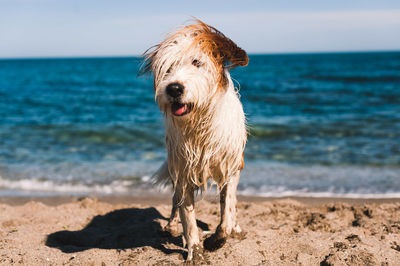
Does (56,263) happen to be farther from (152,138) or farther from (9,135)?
(9,135)

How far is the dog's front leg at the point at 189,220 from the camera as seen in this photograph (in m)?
3.40

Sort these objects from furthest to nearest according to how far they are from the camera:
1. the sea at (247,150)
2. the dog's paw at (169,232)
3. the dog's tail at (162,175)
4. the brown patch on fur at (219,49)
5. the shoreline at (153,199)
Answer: the sea at (247,150), the shoreline at (153,199), the dog's paw at (169,232), the dog's tail at (162,175), the brown patch on fur at (219,49)

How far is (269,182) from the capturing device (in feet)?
21.6

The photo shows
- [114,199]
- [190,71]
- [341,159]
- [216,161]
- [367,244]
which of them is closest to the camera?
[190,71]

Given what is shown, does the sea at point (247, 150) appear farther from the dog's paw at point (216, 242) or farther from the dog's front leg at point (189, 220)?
the dog's paw at point (216, 242)

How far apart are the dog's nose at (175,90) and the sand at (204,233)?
1.57 m

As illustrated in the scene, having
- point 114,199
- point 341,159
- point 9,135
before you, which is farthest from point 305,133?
point 9,135

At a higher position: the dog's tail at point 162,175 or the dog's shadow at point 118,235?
the dog's tail at point 162,175

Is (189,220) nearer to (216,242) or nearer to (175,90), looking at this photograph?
(216,242)

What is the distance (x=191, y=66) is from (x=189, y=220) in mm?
1412

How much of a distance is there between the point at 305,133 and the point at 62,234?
761 centimetres

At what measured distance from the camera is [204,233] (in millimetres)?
4176

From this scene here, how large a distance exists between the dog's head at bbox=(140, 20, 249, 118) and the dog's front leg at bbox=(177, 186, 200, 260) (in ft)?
2.83

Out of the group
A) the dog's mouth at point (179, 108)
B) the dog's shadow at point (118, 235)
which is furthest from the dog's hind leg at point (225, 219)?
the dog's mouth at point (179, 108)
